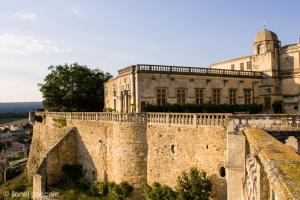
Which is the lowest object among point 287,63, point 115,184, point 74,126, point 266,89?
point 115,184

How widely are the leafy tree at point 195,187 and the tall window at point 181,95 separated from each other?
1227cm

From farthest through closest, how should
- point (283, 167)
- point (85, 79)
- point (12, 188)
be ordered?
point (85, 79), point (12, 188), point (283, 167)

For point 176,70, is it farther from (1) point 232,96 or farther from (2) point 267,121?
(2) point 267,121

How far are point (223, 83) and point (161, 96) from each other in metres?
7.35

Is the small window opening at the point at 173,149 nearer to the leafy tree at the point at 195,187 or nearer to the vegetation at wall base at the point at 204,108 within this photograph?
the leafy tree at the point at 195,187

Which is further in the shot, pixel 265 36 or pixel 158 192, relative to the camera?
pixel 265 36

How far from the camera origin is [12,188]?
34.7 metres

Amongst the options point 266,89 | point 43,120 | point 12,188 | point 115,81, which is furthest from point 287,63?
point 12,188

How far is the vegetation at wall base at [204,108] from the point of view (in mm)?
29134

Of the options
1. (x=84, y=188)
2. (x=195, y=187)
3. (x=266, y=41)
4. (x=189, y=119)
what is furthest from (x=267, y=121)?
(x=266, y=41)

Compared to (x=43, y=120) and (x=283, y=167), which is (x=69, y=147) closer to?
(x=43, y=120)

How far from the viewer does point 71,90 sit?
144 ft

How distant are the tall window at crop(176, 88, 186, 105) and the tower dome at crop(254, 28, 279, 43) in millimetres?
12719

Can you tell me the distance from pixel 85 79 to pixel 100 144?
20.3 m
